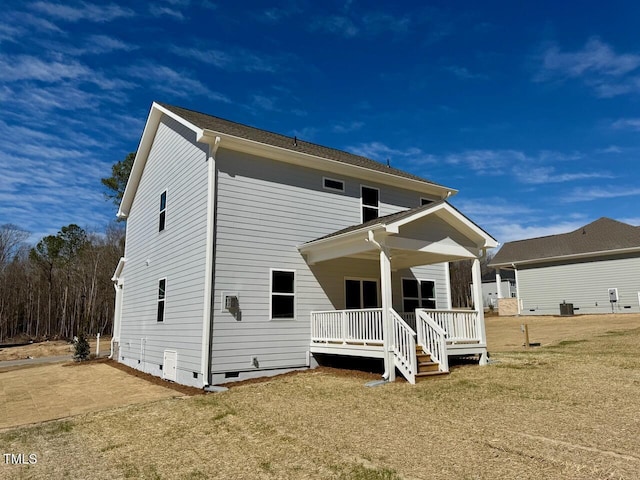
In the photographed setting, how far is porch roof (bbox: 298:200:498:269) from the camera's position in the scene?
952cm

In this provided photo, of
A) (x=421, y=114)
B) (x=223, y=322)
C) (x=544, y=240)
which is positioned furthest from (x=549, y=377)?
(x=544, y=240)

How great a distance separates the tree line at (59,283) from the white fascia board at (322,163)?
30.8 m

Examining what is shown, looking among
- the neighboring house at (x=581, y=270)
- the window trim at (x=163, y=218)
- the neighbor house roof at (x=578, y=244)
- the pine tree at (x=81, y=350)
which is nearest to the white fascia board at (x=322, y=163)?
the window trim at (x=163, y=218)

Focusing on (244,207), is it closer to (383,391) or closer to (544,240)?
(383,391)

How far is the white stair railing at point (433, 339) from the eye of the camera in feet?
30.9

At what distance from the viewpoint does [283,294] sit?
434 inches

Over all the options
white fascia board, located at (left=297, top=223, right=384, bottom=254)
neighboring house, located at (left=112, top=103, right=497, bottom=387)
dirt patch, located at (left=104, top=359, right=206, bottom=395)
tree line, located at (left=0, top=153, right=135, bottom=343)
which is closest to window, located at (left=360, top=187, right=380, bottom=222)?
neighboring house, located at (left=112, top=103, right=497, bottom=387)

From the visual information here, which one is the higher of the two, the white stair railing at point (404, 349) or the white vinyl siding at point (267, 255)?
the white vinyl siding at point (267, 255)

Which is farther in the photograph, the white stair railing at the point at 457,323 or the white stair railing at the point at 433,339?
the white stair railing at the point at 457,323

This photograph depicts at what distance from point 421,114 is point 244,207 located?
397 inches

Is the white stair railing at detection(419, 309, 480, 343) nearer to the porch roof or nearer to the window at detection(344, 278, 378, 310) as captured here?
the porch roof

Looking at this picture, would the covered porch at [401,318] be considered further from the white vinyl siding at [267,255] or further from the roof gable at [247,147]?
the roof gable at [247,147]

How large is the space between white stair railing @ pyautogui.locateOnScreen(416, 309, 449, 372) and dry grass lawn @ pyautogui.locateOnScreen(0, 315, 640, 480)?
1.54 feet

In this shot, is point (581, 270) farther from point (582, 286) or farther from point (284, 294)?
point (284, 294)
